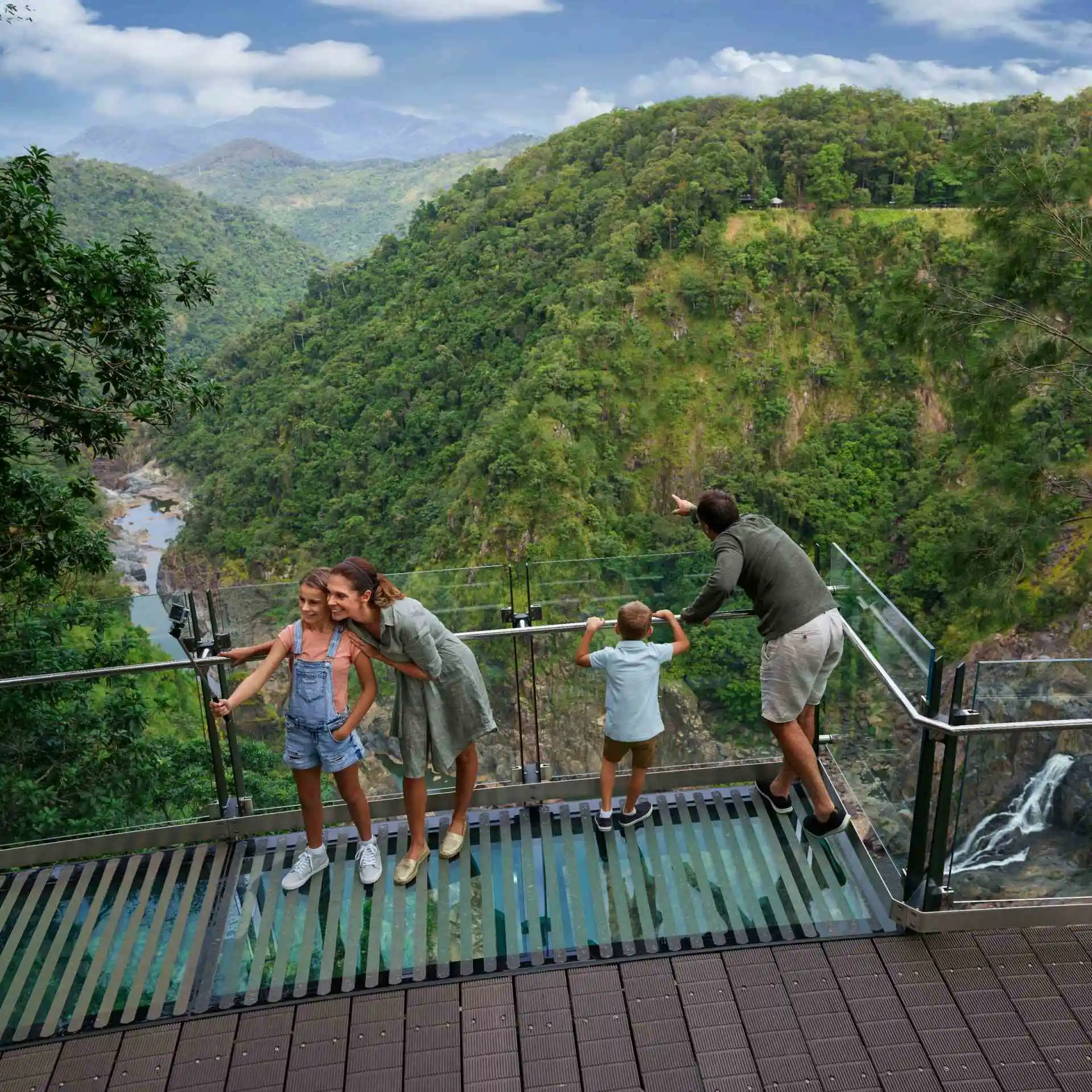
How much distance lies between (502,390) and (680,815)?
134 ft

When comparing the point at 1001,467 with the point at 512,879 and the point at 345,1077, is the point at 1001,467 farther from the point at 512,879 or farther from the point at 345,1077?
the point at 345,1077

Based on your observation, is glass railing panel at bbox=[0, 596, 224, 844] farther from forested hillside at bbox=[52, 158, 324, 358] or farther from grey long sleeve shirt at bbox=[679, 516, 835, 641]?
forested hillside at bbox=[52, 158, 324, 358]

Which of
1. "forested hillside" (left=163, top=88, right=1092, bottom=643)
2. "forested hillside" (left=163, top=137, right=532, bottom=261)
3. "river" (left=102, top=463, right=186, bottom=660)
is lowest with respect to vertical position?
"river" (left=102, top=463, right=186, bottom=660)

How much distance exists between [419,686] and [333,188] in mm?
179091

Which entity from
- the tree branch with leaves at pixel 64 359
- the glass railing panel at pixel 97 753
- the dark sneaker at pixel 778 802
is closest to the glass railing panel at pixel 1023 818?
the dark sneaker at pixel 778 802

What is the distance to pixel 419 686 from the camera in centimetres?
304

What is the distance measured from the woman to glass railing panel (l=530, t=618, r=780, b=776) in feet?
1.47

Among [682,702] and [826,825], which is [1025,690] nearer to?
[826,825]

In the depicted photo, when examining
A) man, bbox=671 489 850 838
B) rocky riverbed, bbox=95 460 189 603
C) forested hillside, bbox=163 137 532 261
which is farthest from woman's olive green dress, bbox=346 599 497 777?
forested hillside, bbox=163 137 532 261

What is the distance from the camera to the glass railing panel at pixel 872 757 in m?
3.07

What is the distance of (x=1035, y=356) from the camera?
1111cm

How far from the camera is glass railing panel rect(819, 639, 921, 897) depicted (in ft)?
10.1

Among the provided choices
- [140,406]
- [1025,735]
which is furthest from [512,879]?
[140,406]

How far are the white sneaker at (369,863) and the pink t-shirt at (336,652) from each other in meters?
0.55
